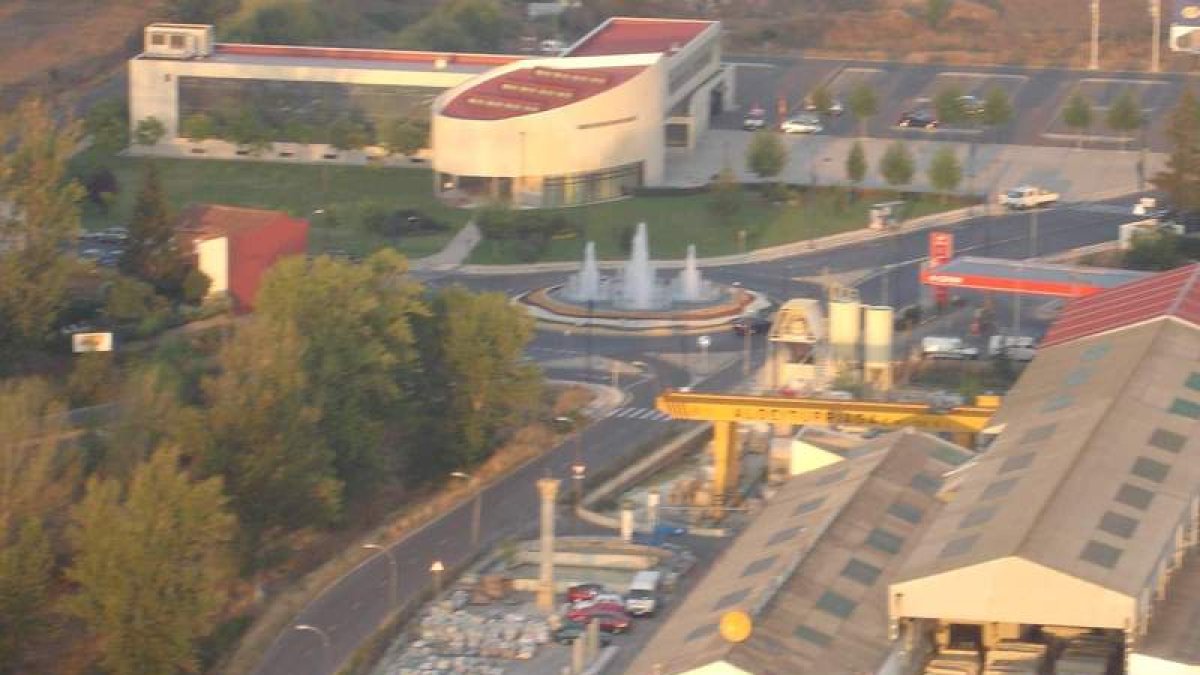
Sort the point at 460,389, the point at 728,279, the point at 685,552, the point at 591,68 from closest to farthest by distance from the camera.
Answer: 1. the point at 685,552
2. the point at 460,389
3. the point at 728,279
4. the point at 591,68

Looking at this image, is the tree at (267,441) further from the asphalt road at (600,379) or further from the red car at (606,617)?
the red car at (606,617)

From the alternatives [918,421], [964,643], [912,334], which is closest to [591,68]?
[912,334]

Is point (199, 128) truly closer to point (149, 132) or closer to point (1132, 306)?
point (149, 132)

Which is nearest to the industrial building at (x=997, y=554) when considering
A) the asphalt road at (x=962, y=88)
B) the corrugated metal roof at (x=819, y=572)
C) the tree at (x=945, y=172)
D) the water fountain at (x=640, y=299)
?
the corrugated metal roof at (x=819, y=572)

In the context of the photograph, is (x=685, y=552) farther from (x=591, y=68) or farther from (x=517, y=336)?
(x=591, y=68)

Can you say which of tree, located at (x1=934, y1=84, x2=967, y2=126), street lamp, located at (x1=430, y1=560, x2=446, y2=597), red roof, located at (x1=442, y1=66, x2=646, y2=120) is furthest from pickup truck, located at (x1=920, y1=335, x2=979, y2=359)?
tree, located at (x1=934, y1=84, x2=967, y2=126)

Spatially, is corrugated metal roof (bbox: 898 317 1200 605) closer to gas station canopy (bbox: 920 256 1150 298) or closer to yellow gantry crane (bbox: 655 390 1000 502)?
yellow gantry crane (bbox: 655 390 1000 502)
